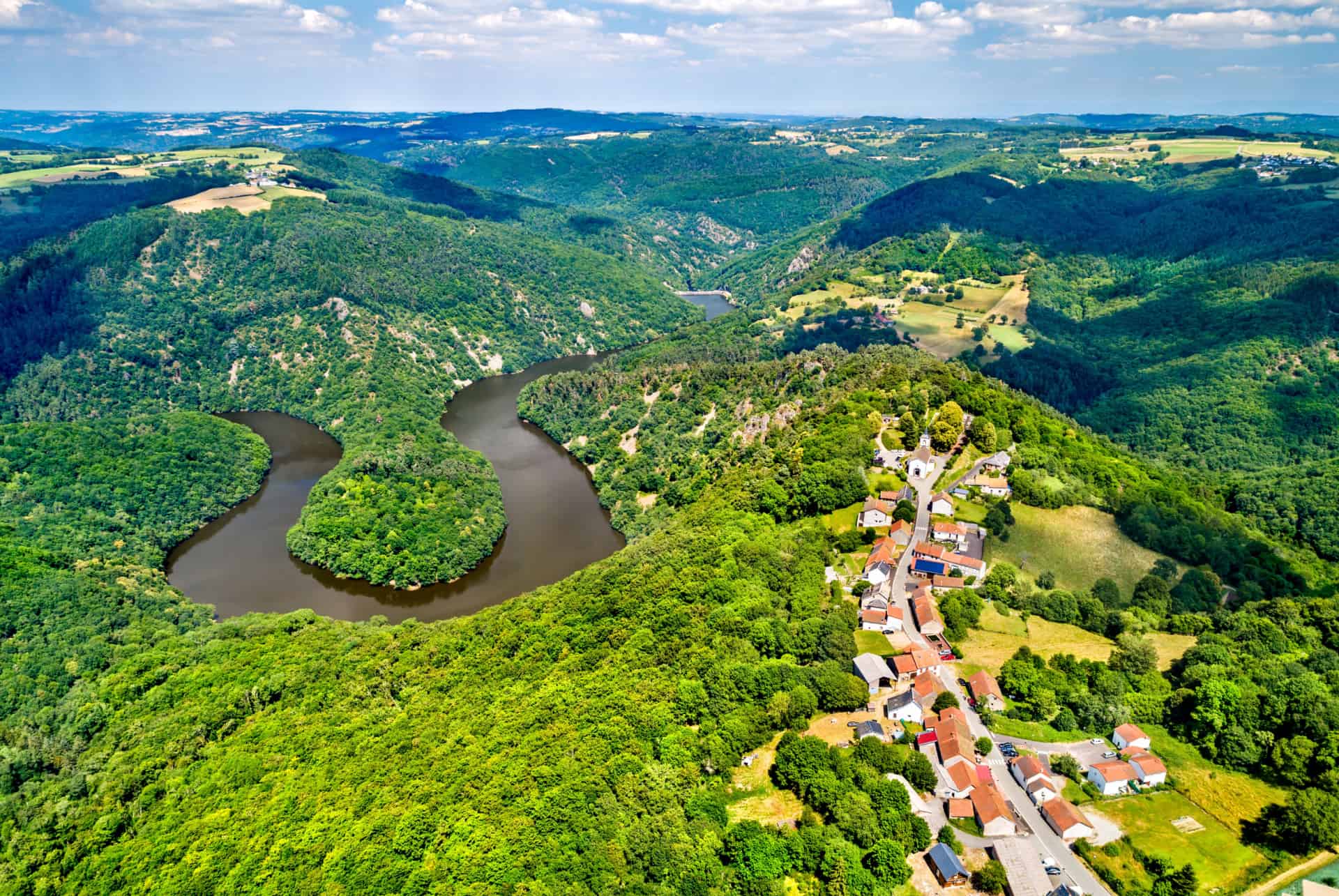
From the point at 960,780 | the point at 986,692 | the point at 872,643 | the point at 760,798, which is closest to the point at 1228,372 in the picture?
the point at 872,643

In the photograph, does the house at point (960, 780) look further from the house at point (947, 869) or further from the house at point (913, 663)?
the house at point (913, 663)

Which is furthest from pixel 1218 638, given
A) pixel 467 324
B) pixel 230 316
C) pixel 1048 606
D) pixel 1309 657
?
pixel 230 316

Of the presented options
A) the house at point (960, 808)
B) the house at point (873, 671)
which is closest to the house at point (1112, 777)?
the house at point (960, 808)

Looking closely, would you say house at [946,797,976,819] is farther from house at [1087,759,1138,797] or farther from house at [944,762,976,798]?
house at [1087,759,1138,797]

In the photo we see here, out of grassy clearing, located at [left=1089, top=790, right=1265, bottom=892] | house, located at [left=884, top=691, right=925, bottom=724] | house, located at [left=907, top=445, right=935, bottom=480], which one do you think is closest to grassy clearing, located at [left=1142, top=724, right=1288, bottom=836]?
grassy clearing, located at [left=1089, top=790, right=1265, bottom=892]

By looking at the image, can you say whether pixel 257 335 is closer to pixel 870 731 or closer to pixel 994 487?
pixel 994 487

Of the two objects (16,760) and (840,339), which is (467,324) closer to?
(840,339)
